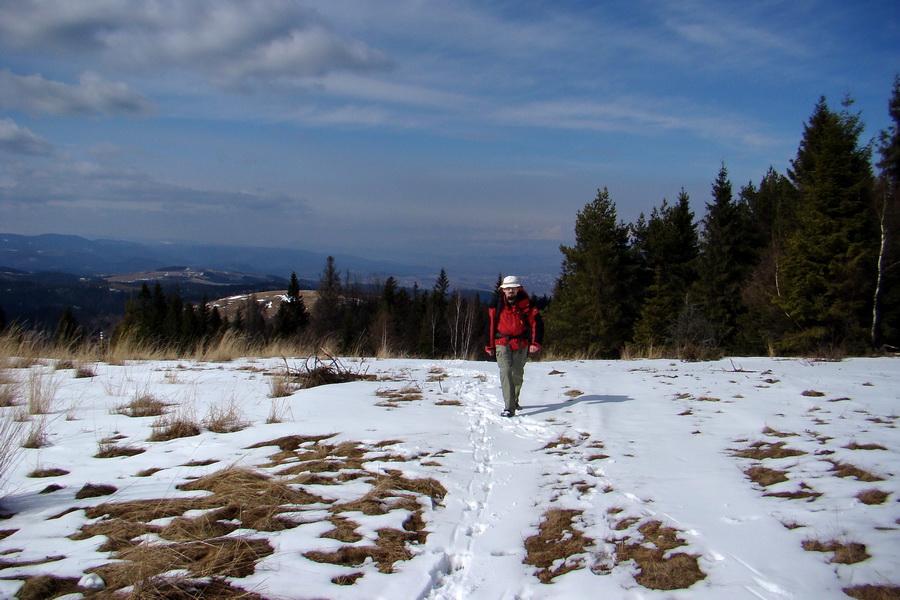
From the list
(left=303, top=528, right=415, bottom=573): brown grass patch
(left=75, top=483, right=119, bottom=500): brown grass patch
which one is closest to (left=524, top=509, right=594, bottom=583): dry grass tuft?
(left=303, top=528, right=415, bottom=573): brown grass patch

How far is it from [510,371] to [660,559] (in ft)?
13.3

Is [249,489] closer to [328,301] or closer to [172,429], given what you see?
[172,429]

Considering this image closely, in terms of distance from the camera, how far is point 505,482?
165 inches

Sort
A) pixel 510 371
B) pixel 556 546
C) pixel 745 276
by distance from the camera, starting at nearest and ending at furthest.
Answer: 1. pixel 556 546
2. pixel 510 371
3. pixel 745 276

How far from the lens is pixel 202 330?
206 ft

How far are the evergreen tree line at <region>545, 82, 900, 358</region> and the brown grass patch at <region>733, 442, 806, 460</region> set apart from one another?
26.7 ft

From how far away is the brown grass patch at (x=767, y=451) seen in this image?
14.0 feet

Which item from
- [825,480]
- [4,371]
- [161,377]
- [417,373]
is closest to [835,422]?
[825,480]

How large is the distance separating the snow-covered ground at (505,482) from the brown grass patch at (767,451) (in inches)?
1.2

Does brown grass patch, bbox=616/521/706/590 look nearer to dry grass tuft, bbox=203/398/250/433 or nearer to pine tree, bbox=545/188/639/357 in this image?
dry grass tuft, bbox=203/398/250/433

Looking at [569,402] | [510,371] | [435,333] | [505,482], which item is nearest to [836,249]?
[569,402]

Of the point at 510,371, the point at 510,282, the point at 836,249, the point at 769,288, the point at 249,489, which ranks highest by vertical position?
the point at 836,249

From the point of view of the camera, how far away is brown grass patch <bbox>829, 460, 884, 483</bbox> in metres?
3.43

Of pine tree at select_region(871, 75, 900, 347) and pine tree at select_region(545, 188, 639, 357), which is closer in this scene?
pine tree at select_region(871, 75, 900, 347)
